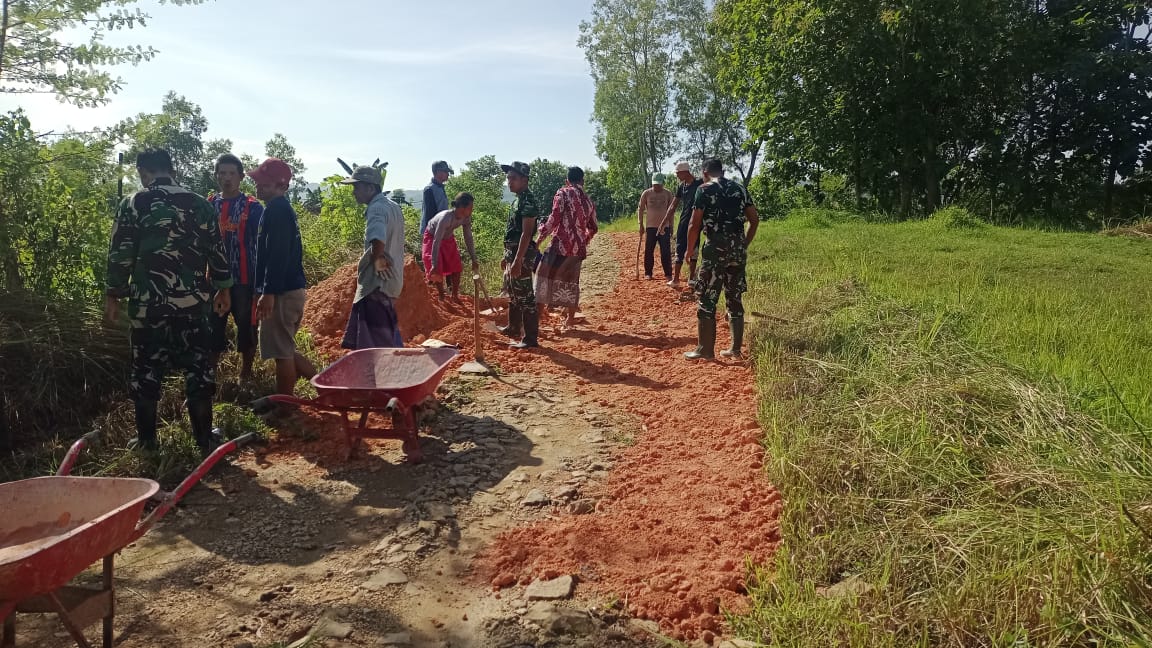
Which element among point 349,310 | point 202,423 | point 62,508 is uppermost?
point 349,310

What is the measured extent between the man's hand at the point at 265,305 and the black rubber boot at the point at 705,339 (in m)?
3.37

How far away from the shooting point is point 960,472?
294 cm

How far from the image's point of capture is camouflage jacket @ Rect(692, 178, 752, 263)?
5.50 metres

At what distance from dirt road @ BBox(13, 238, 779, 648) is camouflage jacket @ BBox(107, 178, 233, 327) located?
1.08 meters

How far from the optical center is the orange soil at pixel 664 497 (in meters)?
2.71

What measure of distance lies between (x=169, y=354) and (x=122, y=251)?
63 centimetres

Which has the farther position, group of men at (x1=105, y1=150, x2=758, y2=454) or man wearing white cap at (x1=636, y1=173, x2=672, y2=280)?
man wearing white cap at (x1=636, y1=173, x2=672, y2=280)

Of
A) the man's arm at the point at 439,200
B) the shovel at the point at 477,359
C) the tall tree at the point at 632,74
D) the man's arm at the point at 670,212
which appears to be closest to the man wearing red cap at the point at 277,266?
the shovel at the point at 477,359

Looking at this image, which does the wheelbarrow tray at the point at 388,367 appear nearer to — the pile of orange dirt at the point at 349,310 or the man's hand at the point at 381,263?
the man's hand at the point at 381,263

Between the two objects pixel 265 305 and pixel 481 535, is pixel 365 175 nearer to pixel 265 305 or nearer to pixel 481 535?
pixel 265 305


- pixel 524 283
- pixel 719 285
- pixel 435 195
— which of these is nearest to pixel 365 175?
pixel 524 283

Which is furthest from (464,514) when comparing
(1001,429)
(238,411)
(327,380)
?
(1001,429)

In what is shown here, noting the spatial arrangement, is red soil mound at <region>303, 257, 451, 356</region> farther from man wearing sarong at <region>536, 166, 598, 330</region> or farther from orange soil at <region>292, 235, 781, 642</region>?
man wearing sarong at <region>536, 166, 598, 330</region>

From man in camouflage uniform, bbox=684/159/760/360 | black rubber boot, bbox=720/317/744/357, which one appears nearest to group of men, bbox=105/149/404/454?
man in camouflage uniform, bbox=684/159/760/360
